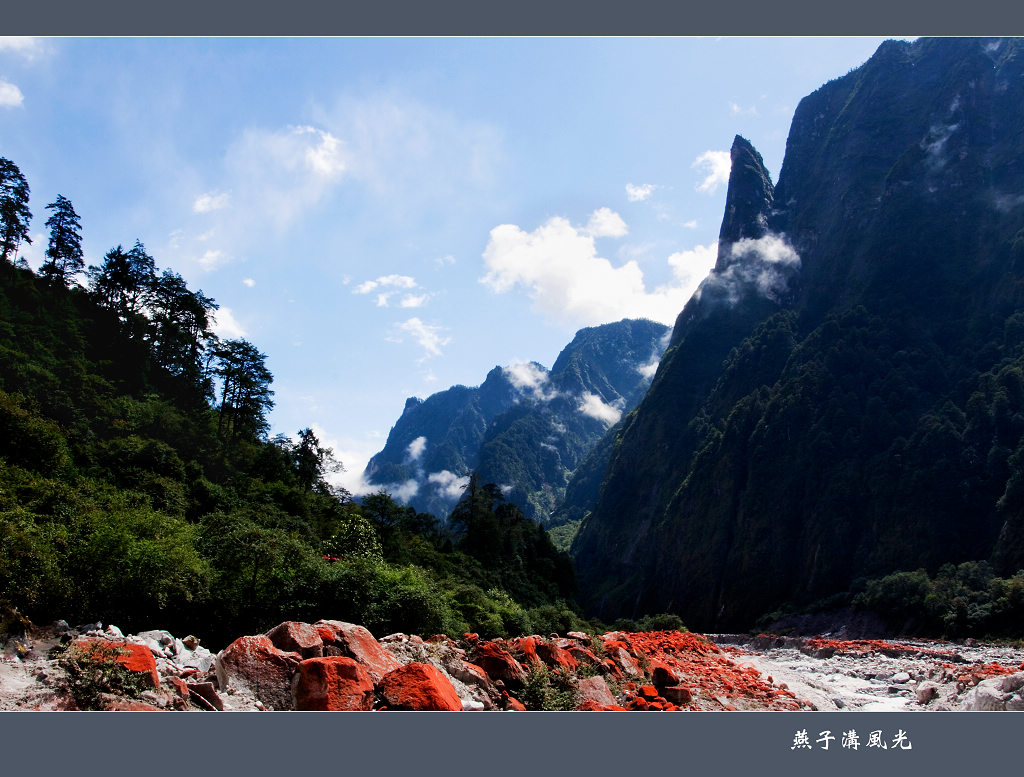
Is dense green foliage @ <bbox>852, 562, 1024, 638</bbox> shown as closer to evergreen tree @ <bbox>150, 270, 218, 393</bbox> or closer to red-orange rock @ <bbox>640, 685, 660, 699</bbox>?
red-orange rock @ <bbox>640, 685, 660, 699</bbox>

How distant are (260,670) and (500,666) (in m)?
5.43

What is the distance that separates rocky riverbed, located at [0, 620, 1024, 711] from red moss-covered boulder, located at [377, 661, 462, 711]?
0.02m

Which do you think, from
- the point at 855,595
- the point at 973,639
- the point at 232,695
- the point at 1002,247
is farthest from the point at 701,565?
the point at 232,695

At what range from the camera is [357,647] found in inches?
493

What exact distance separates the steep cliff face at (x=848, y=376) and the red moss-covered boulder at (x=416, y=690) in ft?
225

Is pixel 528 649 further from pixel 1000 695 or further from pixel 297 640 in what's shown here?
pixel 1000 695

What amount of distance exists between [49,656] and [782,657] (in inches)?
1777

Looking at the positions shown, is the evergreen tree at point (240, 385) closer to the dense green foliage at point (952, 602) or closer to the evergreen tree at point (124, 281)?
the evergreen tree at point (124, 281)

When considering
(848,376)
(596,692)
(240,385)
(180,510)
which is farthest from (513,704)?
(848,376)

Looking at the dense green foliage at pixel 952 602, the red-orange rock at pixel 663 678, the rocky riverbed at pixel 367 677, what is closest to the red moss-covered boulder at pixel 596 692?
the rocky riverbed at pixel 367 677

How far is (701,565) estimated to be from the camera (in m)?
102

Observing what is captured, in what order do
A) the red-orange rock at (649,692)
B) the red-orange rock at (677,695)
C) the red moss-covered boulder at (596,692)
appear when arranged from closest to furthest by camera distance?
the red moss-covered boulder at (596,692) → the red-orange rock at (649,692) → the red-orange rock at (677,695)

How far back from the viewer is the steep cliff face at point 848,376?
78.0 metres

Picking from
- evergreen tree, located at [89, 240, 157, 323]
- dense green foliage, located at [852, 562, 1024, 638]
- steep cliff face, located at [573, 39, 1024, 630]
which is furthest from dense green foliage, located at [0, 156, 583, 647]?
steep cliff face, located at [573, 39, 1024, 630]
